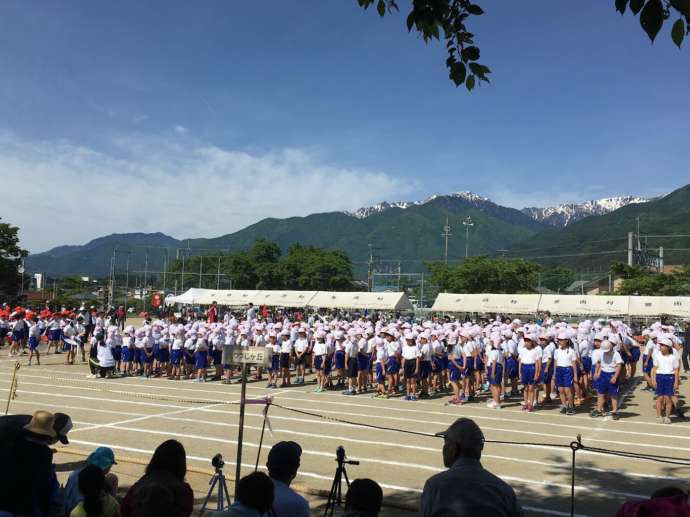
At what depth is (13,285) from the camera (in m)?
45.3

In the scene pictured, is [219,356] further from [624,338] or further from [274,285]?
[274,285]

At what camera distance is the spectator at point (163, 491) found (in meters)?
3.16

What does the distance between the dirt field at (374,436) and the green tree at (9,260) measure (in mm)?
30404

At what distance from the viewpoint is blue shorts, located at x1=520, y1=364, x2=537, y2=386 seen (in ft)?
46.6

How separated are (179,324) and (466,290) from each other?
4323 centimetres

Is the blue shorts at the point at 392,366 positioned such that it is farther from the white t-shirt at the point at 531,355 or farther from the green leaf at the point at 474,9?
the green leaf at the point at 474,9

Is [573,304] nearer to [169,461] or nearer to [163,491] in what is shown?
[169,461]

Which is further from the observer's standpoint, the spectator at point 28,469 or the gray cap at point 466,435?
the spectator at point 28,469

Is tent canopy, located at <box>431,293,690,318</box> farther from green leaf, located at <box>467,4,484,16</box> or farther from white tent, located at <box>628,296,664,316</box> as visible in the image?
green leaf, located at <box>467,4,484,16</box>

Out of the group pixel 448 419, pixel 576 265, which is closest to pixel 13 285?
pixel 448 419

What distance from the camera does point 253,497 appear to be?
11.7 ft

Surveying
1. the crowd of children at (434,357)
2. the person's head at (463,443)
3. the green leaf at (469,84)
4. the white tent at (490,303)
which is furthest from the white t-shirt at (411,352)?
the white tent at (490,303)

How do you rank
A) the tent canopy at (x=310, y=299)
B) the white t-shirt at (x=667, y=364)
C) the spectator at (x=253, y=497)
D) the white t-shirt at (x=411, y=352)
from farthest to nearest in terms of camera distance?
the tent canopy at (x=310, y=299)
the white t-shirt at (x=411, y=352)
the white t-shirt at (x=667, y=364)
the spectator at (x=253, y=497)

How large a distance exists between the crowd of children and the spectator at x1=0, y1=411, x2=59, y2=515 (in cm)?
952
